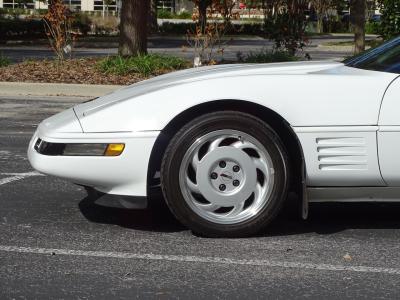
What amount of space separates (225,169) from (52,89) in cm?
989

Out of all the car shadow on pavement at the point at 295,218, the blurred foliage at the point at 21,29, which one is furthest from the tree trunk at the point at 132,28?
the blurred foliage at the point at 21,29

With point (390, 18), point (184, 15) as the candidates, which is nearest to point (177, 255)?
point (390, 18)

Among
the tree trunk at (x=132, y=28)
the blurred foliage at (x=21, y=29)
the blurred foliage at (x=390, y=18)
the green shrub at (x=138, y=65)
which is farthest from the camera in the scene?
the blurred foliage at (x=21, y=29)

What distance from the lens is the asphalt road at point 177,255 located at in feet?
13.8

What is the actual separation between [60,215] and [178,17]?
68.2 metres

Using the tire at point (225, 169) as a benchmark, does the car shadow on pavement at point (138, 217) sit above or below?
below

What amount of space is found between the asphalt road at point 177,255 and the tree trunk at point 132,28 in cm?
1086

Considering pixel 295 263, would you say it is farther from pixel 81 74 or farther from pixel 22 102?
pixel 81 74

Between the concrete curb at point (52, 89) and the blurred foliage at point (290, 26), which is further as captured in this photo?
the blurred foliage at point (290, 26)

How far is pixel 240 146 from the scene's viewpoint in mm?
4977

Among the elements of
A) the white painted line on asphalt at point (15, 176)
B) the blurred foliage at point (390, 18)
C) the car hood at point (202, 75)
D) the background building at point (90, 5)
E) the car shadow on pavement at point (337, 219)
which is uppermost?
the background building at point (90, 5)

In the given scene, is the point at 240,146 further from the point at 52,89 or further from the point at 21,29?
the point at 21,29

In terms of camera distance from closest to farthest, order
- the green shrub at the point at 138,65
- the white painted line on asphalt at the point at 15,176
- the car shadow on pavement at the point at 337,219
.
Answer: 1. the car shadow on pavement at the point at 337,219
2. the white painted line on asphalt at the point at 15,176
3. the green shrub at the point at 138,65

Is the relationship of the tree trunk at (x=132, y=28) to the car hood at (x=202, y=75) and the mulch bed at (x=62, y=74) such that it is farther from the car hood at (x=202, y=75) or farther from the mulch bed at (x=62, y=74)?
the car hood at (x=202, y=75)
